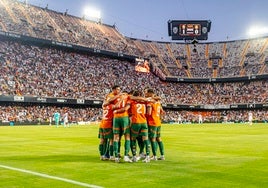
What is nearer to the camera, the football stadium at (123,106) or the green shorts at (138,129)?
the football stadium at (123,106)

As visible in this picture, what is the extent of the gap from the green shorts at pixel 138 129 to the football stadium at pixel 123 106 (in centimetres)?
3

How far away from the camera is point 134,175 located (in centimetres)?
1000

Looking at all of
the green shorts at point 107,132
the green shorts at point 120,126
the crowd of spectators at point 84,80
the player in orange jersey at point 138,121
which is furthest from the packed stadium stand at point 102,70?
the green shorts at point 120,126

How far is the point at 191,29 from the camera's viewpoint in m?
A: 70.7

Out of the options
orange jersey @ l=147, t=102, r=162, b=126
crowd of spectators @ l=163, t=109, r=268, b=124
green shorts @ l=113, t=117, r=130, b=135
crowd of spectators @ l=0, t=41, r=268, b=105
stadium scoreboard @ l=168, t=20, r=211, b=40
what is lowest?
green shorts @ l=113, t=117, r=130, b=135

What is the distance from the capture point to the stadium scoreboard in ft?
232

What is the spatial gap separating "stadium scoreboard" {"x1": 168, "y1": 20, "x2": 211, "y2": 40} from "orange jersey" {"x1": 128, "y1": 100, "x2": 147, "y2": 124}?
2345 inches

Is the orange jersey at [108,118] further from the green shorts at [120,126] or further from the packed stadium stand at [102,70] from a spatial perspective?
the packed stadium stand at [102,70]

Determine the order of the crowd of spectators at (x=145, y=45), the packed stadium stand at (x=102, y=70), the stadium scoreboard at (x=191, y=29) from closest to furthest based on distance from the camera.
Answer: the packed stadium stand at (x=102, y=70) → the stadium scoreboard at (x=191, y=29) → the crowd of spectators at (x=145, y=45)

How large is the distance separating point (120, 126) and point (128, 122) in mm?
324

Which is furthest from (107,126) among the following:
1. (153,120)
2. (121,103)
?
(153,120)

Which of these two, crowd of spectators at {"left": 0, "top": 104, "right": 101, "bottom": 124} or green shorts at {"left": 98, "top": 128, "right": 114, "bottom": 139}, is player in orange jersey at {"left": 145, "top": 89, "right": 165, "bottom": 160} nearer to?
green shorts at {"left": 98, "top": 128, "right": 114, "bottom": 139}

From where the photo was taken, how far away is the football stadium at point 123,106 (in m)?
10.9

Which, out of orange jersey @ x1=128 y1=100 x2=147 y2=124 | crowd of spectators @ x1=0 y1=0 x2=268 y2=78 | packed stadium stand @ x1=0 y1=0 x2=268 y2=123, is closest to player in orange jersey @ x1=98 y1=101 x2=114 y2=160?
orange jersey @ x1=128 y1=100 x2=147 y2=124
